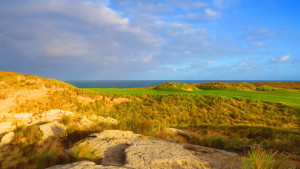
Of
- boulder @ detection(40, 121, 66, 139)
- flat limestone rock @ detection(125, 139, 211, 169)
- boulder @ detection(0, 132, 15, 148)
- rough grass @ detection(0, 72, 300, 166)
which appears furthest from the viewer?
rough grass @ detection(0, 72, 300, 166)

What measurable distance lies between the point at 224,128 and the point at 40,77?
1882 centimetres

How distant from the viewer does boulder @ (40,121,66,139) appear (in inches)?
213

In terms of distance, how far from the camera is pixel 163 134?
23.0 ft

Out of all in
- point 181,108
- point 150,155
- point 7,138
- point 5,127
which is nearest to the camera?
point 150,155

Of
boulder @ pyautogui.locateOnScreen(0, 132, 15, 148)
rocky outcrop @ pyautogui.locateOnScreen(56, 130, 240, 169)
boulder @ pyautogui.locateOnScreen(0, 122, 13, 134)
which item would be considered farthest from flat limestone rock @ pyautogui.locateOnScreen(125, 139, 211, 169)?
boulder @ pyautogui.locateOnScreen(0, 122, 13, 134)

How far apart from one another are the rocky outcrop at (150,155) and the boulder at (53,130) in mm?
1488

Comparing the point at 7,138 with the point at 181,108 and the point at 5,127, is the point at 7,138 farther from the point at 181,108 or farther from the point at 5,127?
the point at 181,108

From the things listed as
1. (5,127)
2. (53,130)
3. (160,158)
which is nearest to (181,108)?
(53,130)

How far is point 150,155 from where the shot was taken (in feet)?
12.2

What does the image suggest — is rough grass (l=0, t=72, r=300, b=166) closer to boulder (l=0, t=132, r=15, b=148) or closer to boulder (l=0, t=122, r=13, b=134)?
boulder (l=0, t=122, r=13, b=134)

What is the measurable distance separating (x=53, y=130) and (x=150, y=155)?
3.78 meters

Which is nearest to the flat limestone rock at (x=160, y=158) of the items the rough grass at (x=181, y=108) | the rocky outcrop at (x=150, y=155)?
the rocky outcrop at (x=150, y=155)

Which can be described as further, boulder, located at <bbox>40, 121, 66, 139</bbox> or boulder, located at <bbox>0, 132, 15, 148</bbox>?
boulder, located at <bbox>40, 121, 66, 139</bbox>

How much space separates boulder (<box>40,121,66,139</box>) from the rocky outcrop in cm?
149
